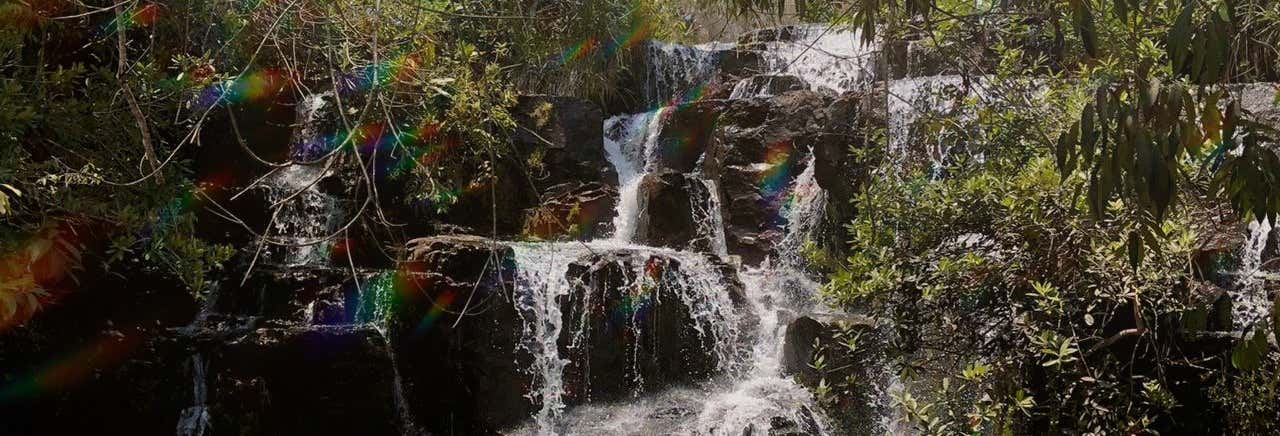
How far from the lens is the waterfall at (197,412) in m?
7.41

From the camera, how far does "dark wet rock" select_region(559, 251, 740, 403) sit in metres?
8.57

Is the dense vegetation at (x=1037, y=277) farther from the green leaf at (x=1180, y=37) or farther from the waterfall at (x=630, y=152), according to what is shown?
the waterfall at (x=630, y=152)

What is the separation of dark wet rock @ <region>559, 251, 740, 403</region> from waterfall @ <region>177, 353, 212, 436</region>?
3.03 m

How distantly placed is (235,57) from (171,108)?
135 centimetres

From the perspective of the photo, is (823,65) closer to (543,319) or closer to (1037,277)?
(543,319)

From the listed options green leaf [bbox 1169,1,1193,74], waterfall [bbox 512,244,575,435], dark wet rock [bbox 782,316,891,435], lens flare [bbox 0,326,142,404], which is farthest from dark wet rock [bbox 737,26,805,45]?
green leaf [bbox 1169,1,1193,74]

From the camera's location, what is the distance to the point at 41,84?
470cm

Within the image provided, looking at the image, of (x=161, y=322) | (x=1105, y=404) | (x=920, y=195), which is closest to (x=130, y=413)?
(x=161, y=322)

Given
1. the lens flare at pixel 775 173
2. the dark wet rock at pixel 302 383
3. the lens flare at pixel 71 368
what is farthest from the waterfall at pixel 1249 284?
the lens flare at pixel 71 368

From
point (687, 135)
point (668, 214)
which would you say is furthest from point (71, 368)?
point (687, 135)

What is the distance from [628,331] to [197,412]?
3745 mm

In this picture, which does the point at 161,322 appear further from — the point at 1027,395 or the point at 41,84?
the point at 1027,395

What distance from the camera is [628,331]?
28.6 ft

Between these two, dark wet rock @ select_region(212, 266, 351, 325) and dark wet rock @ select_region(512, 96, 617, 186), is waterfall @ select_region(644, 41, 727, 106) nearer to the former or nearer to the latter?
dark wet rock @ select_region(512, 96, 617, 186)
